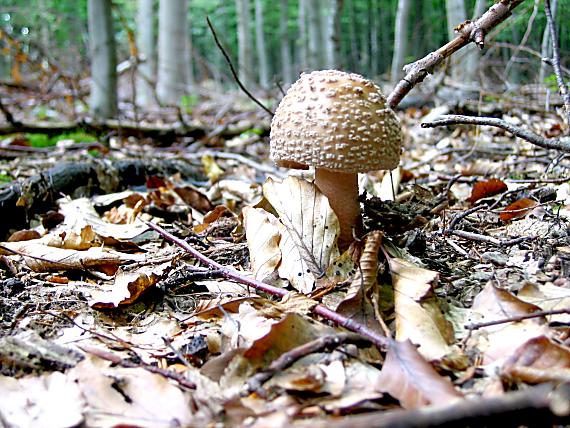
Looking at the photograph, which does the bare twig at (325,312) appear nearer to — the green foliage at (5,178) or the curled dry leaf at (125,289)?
the curled dry leaf at (125,289)

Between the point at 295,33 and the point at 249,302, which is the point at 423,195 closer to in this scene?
the point at 249,302

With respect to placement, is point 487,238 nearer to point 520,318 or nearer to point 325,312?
point 520,318

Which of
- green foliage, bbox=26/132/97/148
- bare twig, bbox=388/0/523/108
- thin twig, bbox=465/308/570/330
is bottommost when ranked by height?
thin twig, bbox=465/308/570/330

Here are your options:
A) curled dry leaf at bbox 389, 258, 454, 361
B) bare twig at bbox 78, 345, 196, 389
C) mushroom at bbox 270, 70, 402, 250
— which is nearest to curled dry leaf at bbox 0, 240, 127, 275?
bare twig at bbox 78, 345, 196, 389

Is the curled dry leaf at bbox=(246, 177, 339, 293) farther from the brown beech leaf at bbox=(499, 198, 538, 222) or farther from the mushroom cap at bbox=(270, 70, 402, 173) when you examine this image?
the brown beech leaf at bbox=(499, 198, 538, 222)

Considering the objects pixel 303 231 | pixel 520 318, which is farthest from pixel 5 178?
pixel 520 318

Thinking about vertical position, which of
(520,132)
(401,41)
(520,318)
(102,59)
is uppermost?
(401,41)

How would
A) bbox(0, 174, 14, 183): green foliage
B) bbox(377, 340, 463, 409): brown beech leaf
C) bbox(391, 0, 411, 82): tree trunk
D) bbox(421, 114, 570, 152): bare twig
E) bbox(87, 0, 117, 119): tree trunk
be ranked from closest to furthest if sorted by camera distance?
bbox(377, 340, 463, 409): brown beech leaf < bbox(421, 114, 570, 152): bare twig < bbox(0, 174, 14, 183): green foliage < bbox(87, 0, 117, 119): tree trunk < bbox(391, 0, 411, 82): tree trunk
